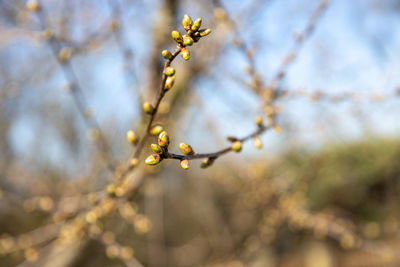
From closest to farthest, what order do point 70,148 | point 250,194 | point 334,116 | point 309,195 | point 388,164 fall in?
point 250,194
point 334,116
point 70,148
point 388,164
point 309,195

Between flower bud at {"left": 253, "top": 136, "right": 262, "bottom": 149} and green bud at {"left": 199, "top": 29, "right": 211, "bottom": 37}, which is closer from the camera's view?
green bud at {"left": 199, "top": 29, "right": 211, "bottom": 37}

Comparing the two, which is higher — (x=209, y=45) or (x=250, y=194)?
(x=209, y=45)

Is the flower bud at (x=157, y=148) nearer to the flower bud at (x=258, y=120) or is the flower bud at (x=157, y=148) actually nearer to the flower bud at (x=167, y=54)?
the flower bud at (x=167, y=54)

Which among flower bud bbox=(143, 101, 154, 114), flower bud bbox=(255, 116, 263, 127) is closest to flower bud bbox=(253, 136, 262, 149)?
flower bud bbox=(255, 116, 263, 127)

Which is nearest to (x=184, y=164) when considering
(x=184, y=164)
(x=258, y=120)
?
(x=184, y=164)

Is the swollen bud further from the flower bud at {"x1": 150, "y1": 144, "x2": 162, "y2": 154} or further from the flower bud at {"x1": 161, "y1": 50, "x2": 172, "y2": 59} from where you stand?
the flower bud at {"x1": 161, "y1": 50, "x2": 172, "y2": 59}

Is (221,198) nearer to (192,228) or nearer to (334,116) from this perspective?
(192,228)

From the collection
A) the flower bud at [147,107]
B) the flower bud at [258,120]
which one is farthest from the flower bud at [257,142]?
the flower bud at [147,107]

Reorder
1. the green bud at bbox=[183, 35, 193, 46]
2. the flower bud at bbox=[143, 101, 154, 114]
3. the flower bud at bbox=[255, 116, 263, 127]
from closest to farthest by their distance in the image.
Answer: the green bud at bbox=[183, 35, 193, 46]
the flower bud at bbox=[143, 101, 154, 114]
the flower bud at bbox=[255, 116, 263, 127]

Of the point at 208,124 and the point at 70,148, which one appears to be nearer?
the point at 208,124

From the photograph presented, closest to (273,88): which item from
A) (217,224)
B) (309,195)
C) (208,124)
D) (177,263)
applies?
(208,124)

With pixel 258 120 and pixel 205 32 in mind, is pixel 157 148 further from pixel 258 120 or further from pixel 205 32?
pixel 258 120
